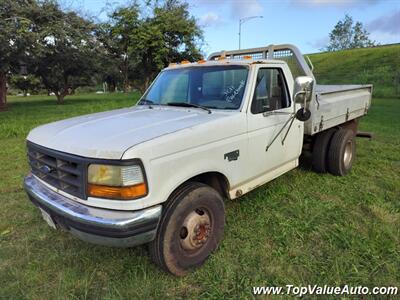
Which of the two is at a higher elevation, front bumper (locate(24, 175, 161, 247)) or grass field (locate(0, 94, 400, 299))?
front bumper (locate(24, 175, 161, 247))

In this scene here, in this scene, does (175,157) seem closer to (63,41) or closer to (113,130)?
(113,130)

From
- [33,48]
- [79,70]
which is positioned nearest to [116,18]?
[79,70]

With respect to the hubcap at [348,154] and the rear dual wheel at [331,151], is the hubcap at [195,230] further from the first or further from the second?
the hubcap at [348,154]

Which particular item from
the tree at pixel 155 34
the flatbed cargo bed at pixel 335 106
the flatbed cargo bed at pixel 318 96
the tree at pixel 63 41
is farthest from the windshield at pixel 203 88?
the tree at pixel 155 34

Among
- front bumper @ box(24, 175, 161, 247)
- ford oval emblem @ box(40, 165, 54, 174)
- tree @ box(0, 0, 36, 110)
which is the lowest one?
front bumper @ box(24, 175, 161, 247)

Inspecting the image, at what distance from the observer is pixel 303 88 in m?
3.37

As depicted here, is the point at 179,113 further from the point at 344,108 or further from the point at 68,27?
the point at 68,27

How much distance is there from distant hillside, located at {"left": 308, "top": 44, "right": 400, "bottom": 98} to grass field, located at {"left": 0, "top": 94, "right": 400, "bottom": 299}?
20437 millimetres

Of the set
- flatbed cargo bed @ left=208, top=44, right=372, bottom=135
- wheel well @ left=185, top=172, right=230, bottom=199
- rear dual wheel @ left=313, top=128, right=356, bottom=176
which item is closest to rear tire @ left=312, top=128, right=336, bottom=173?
rear dual wheel @ left=313, top=128, right=356, bottom=176

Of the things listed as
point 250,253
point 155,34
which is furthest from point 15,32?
point 250,253

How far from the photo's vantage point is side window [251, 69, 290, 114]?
12.0 ft

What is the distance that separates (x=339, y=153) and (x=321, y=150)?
0.28 meters

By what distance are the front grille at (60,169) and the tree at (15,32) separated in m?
12.1

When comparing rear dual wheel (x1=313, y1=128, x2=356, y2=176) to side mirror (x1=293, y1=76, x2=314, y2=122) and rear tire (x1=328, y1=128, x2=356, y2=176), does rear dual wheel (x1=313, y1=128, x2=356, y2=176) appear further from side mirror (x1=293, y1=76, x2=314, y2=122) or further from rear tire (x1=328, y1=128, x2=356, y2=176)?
side mirror (x1=293, y1=76, x2=314, y2=122)
